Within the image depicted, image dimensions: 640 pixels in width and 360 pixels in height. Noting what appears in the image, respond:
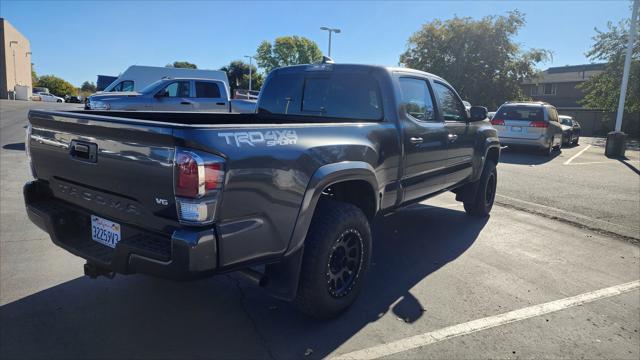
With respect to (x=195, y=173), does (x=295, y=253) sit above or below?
below

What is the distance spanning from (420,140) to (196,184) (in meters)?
2.63

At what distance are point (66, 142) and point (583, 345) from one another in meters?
3.91

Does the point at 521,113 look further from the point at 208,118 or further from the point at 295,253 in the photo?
the point at 295,253

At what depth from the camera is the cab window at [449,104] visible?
5117 millimetres

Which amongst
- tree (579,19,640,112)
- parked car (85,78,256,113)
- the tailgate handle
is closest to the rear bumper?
the tailgate handle

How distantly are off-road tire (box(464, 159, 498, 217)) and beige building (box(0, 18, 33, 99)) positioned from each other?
5385cm

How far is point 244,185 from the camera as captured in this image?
2.51 meters


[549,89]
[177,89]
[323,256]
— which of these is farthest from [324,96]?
[549,89]

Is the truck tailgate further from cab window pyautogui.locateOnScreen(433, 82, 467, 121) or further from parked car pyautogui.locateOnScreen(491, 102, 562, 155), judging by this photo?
parked car pyautogui.locateOnScreen(491, 102, 562, 155)

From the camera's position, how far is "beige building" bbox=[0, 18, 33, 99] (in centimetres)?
4697

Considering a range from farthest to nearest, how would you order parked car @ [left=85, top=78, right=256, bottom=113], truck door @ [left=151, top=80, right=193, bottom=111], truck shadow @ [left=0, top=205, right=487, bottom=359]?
truck door @ [left=151, top=80, right=193, bottom=111] → parked car @ [left=85, top=78, right=256, bottom=113] → truck shadow @ [left=0, top=205, right=487, bottom=359]

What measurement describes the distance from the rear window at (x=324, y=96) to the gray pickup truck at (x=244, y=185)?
0.05ft

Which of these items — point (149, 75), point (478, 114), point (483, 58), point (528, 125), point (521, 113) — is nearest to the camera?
point (478, 114)

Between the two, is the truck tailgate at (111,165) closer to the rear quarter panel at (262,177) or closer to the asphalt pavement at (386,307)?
the rear quarter panel at (262,177)
